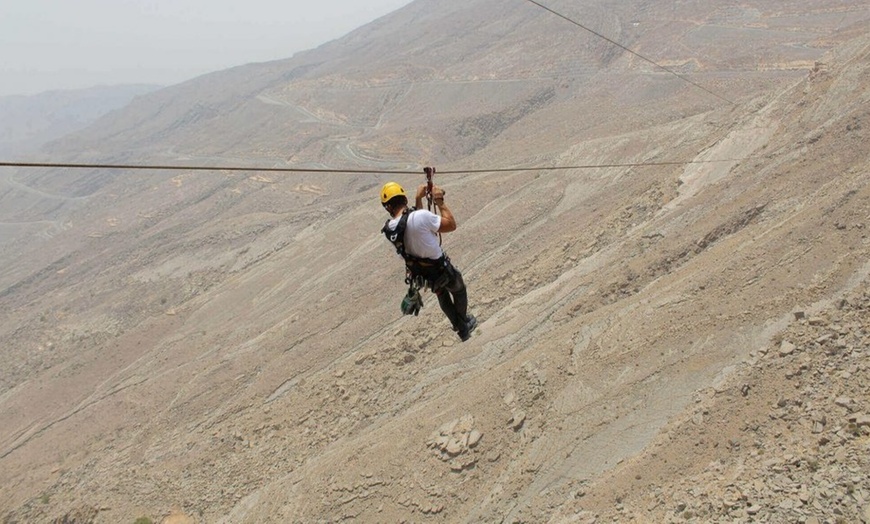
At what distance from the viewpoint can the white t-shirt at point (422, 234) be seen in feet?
20.1

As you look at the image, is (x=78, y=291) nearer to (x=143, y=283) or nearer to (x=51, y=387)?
(x=143, y=283)

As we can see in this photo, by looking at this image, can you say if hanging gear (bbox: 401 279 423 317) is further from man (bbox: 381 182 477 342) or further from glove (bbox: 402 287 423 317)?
man (bbox: 381 182 477 342)

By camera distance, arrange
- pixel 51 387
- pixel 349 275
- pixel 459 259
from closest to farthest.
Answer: pixel 459 259
pixel 349 275
pixel 51 387

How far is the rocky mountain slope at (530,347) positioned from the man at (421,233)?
14.1ft

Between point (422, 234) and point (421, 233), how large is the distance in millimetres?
18

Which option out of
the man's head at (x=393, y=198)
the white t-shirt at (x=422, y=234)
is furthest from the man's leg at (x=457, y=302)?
the man's head at (x=393, y=198)

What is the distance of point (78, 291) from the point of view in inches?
1601

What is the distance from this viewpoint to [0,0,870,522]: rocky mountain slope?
8820 millimetres

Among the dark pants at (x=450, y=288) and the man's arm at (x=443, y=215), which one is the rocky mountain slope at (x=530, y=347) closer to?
the dark pants at (x=450, y=288)

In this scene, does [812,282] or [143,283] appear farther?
[143,283]

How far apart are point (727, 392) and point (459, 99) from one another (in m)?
55.2

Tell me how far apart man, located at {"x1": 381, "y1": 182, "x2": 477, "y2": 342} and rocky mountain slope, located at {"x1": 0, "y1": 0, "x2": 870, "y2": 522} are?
14.1ft

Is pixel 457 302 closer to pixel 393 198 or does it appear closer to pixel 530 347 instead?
pixel 393 198

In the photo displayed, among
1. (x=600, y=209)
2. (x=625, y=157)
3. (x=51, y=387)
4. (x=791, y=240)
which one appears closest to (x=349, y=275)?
(x=600, y=209)
